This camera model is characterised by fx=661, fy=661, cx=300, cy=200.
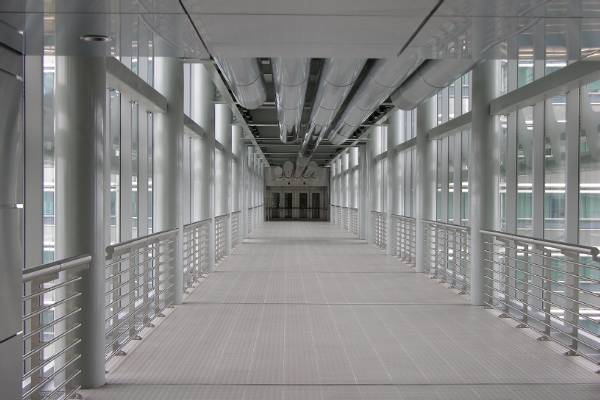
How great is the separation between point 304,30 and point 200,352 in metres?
2.38

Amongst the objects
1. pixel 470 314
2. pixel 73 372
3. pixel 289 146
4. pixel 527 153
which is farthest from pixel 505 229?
pixel 289 146

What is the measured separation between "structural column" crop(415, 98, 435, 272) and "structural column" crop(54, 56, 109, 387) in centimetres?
640

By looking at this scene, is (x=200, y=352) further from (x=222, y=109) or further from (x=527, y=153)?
(x=222, y=109)

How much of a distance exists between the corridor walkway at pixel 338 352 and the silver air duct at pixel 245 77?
7.24 feet

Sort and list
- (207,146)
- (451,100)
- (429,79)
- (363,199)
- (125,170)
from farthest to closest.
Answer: (363,199) < (451,100) < (207,146) < (125,170) < (429,79)

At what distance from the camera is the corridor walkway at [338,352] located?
12.1 feet

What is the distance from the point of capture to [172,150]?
6523 mm

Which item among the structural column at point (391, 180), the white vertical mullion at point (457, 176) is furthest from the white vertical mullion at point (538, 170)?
the structural column at point (391, 180)

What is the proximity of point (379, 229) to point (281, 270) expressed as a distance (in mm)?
5256

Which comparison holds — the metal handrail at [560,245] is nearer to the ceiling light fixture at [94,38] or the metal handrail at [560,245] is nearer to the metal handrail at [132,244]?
the metal handrail at [132,244]

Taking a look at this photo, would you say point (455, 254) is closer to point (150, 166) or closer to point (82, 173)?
point (150, 166)

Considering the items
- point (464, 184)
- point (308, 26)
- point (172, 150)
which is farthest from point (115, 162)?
point (464, 184)

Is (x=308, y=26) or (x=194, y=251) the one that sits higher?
(x=308, y=26)

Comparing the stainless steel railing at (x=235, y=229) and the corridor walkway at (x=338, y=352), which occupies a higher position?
the stainless steel railing at (x=235, y=229)
